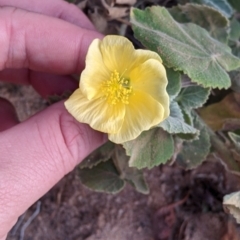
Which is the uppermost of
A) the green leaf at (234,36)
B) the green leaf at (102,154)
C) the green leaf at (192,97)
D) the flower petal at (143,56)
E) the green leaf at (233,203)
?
the flower petal at (143,56)

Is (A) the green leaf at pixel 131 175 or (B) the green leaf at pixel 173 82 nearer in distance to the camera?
(B) the green leaf at pixel 173 82

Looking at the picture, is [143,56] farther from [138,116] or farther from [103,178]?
[103,178]

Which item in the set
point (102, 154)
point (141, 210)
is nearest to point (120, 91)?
point (102, 154)

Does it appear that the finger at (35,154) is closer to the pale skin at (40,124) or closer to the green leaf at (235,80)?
the pale skin at (40,124)

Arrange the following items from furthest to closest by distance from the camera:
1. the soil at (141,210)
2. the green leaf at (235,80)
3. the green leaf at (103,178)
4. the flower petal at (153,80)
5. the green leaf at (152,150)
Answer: the soil at (141,210) → the green leaf at (103,178) → the green leaf at (235,80) → the green leaf at (152,150) → the flower petal at (153,80)

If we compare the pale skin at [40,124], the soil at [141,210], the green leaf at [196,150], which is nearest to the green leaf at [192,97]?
the green leaf at [196,150]

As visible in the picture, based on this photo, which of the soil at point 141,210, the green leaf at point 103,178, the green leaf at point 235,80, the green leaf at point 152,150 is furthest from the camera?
the soil at point 141,210

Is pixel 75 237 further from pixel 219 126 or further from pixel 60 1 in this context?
pixel 60 1

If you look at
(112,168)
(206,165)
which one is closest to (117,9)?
(112,168)
